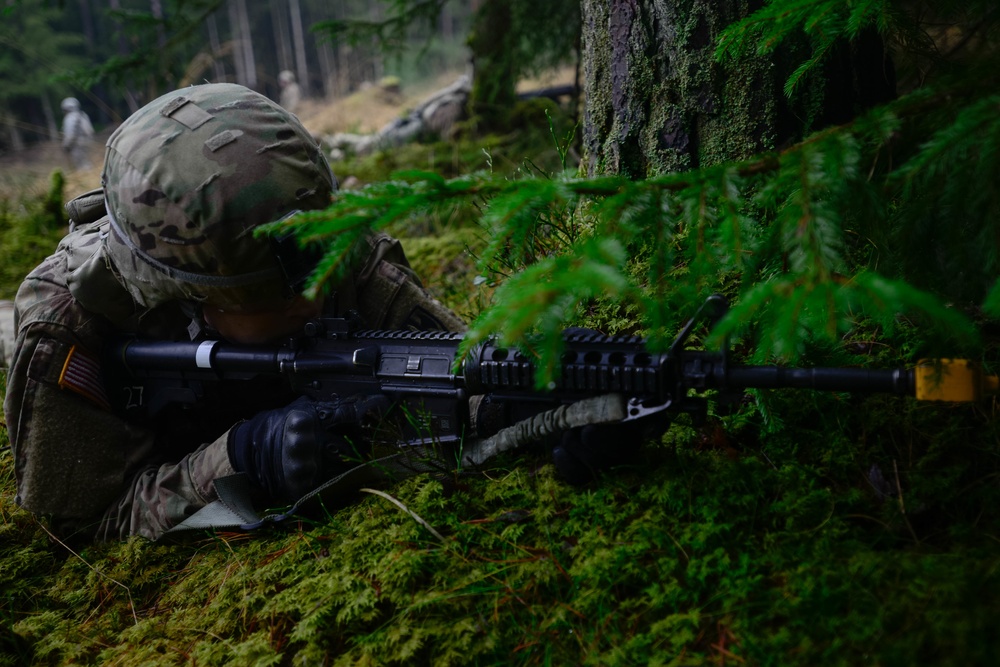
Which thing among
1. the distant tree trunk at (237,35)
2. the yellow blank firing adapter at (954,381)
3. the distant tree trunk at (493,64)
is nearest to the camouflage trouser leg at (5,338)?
the yellow blank firing adapter at (954,381)

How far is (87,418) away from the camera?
9.26 ft

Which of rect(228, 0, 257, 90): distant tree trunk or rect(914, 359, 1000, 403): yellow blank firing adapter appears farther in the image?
rect(228, 0, 257, 90): distant tree trunk

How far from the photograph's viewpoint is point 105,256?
2.72 meters

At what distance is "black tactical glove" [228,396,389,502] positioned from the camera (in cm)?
240

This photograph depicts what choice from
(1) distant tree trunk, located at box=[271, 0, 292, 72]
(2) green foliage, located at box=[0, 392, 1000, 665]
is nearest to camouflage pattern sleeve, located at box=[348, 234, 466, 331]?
(2) green foliage, located at box=[0, 392, 1000, 665]

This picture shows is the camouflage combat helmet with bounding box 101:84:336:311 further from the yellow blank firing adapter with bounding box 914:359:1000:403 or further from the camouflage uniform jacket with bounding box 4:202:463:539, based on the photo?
the yellow blank firing adapter with bounding box 914:359:1000:403

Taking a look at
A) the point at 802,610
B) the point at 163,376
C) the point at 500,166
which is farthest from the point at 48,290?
the point at 500,166

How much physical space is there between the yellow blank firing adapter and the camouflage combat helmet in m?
1.98

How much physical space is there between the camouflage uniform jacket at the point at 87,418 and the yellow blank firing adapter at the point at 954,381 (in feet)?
6.03

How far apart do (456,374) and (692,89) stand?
57.2 inches

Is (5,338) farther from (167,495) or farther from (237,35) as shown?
(237,35)

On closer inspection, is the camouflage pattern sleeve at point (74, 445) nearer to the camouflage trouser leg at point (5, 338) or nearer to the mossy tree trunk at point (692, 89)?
the camouflage trouser leg at point (5, 338)

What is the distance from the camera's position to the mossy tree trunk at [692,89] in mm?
2527

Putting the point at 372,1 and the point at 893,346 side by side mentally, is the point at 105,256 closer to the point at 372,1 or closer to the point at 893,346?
the point at 893,346
